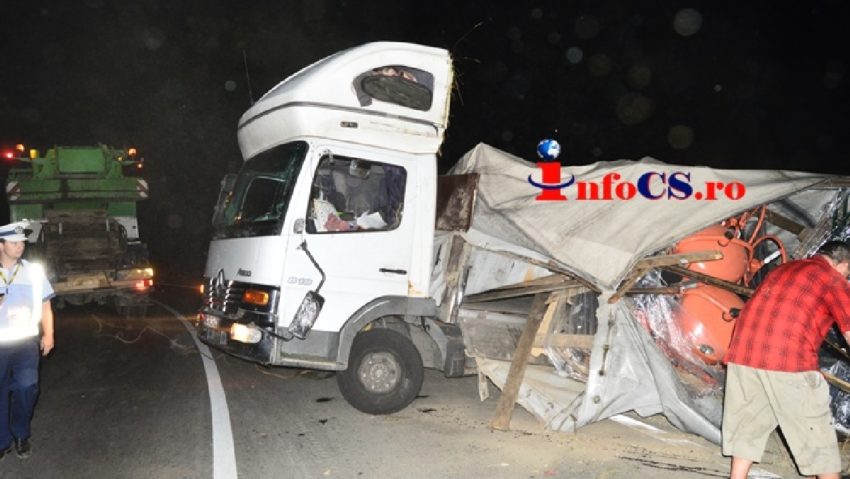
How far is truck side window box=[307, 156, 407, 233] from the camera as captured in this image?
571 cm

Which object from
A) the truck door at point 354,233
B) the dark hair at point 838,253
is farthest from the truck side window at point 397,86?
the dark hair at point 838,253

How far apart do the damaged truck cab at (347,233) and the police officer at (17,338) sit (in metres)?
1.51

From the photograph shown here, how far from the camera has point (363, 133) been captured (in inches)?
228

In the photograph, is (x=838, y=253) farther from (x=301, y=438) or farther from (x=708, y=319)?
(x=301, y=438)

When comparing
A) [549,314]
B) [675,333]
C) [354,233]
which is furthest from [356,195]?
[675,333]

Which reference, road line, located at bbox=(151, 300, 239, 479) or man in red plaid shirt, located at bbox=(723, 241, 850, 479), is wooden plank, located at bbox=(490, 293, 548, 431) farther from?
road line, located at bbox=(151, 300, 239, 479)

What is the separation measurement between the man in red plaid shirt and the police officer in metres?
5.19

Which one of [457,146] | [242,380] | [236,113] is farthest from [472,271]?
[236,113]

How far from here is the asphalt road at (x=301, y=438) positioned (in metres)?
4.54

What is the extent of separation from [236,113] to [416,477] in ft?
159

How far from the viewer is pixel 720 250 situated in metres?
5.84

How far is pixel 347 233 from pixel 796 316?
360 centimetres

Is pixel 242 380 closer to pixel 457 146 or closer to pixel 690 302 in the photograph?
pixel 690 302

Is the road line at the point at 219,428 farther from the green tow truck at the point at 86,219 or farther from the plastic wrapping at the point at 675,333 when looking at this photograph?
the green tow truck at the point at 86,219
